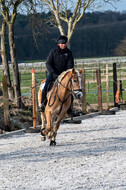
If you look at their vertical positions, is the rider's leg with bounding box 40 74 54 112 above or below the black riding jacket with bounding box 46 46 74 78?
below

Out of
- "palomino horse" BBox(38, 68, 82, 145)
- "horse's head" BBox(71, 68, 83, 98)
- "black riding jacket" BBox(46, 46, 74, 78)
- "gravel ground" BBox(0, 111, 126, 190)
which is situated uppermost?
"black riding jacket" BBox(46, 46, 74, 78)

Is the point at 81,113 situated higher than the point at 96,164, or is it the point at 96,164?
the point at 96,164

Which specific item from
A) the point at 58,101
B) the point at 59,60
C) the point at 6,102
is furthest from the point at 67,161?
the point at 6,102

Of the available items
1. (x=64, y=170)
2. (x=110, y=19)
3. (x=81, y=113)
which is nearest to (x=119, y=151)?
(x=64, y=170)

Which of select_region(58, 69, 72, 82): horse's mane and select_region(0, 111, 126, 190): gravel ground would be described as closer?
select_region(0, 111, 126, 190): gravel ground

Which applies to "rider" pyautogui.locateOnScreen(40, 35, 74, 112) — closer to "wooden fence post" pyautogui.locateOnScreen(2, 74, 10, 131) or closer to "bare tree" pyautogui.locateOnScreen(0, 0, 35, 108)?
"wooden fence post" pyautogui.locateOnScreen(2, 74, 10, 131)

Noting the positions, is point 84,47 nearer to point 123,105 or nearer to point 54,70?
point 123,105

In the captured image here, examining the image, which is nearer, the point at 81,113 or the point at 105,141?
the point at 105,141

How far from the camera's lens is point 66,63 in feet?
41.5

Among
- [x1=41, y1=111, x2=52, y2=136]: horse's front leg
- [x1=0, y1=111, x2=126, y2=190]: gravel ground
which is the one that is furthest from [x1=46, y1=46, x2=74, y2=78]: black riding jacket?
[x1=0, y1=111, x2=126, y2=190]: gravel ground

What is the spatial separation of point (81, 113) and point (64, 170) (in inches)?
464

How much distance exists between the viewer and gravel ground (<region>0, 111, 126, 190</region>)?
→ 8.05 meters

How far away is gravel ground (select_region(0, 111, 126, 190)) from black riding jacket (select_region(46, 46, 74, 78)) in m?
2.04

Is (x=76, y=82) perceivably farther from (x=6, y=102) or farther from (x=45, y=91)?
(x=6, y=102)
